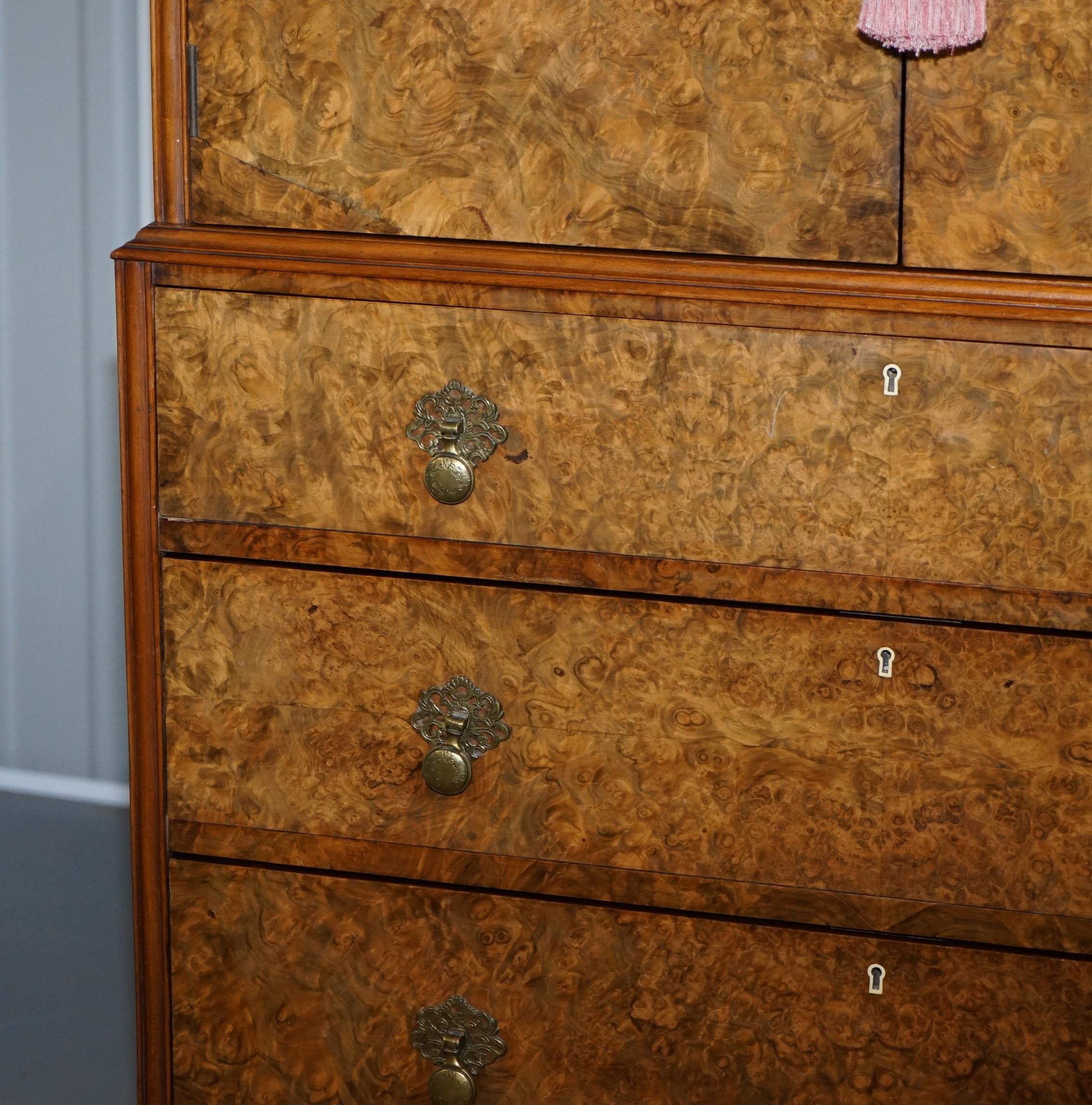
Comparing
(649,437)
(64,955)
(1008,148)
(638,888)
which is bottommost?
(64,955)

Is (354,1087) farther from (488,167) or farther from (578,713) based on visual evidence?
(488,167)

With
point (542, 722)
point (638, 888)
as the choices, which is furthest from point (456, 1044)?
point (542, 722)

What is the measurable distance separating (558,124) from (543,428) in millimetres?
279

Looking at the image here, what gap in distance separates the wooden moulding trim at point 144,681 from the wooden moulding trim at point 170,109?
0.24 ft

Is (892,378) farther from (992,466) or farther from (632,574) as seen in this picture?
(632,574)

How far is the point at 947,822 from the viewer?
4.26ft

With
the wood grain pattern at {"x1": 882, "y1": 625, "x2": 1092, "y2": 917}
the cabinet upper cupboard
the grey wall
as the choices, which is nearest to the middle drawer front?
the wood grain pattern at {"x1": 882, "y1": 625, "x2": 1092, "y2": 917}

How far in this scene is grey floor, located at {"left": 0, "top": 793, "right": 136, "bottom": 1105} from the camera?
6.14 feet

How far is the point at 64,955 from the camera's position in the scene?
84.3 inches

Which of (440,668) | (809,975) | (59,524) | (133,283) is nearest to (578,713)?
(440,668)

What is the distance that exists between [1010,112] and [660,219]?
316 millimetres

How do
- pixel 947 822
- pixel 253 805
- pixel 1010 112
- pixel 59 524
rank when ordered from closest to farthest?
Answer: 1. pixel 1010 112
2. pixel 947 822
3. pixel 253 805
4. pixel 59 524

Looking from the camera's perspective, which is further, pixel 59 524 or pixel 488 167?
pixel 59 524

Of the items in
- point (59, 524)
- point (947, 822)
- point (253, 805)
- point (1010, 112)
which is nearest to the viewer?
point (1010, 112)
